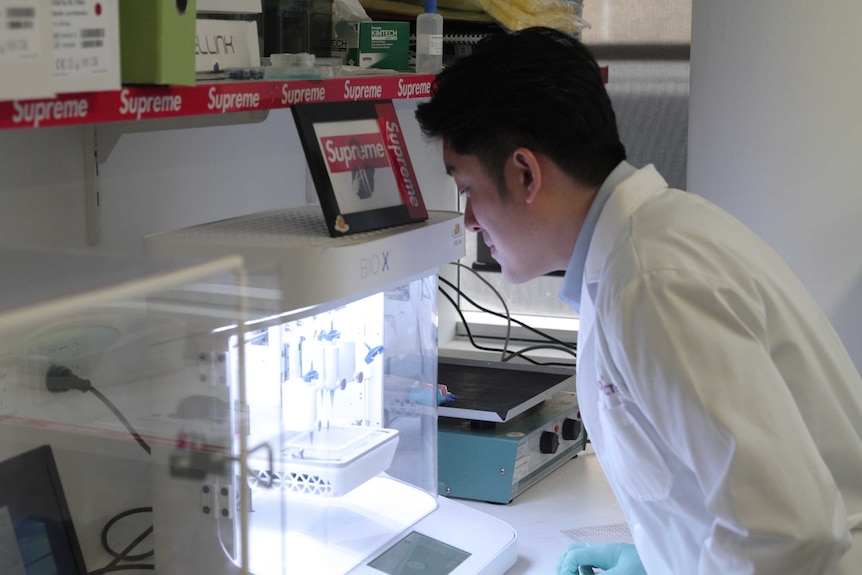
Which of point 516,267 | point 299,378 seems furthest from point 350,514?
point 516,267

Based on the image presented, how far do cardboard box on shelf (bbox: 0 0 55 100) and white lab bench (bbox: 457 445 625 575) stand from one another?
1079 mm

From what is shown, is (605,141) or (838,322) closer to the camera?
(605,141)

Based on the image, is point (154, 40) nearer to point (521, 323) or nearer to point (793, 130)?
point (793, 130)

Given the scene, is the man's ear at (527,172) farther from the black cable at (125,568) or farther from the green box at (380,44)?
the black cable at (125,568)

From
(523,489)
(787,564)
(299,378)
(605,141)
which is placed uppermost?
(605,141)

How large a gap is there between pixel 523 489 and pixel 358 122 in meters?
0.82

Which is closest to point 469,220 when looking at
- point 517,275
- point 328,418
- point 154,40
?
point 517,275

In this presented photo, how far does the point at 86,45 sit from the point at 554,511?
Answer: 1231 millimetres

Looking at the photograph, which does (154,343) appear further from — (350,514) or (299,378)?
(350,514)

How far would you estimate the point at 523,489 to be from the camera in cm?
182

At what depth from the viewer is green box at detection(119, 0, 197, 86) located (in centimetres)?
86

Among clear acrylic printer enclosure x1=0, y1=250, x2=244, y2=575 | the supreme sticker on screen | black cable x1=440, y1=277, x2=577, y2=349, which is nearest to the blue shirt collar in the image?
the supreme sticker on screen

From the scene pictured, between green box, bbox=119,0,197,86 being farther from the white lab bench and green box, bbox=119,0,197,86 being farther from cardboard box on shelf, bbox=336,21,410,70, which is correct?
the white lab bench

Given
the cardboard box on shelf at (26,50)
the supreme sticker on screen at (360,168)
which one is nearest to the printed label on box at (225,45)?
the supreme sticker on screen at (360,168)
